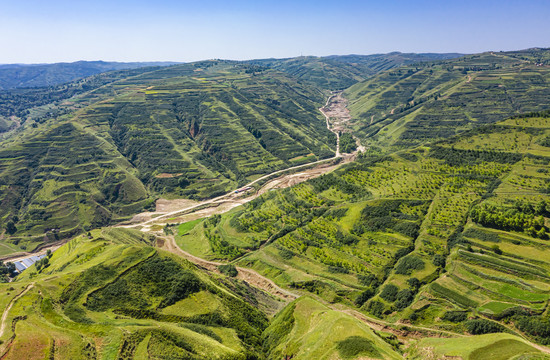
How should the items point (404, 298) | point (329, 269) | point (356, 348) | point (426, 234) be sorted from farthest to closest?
1. point (426, 234)
2. point (329, 269)
3. point (404, 298)
4. point (356, 348)

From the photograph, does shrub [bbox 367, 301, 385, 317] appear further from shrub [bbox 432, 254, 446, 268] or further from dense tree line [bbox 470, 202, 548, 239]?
dense tree line [bbox 470, 202, 548, 239]

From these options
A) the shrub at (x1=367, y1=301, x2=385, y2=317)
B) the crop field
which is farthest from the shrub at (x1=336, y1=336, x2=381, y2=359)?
the shrub at (x1=367, y1=301, x2=385, y2=317)

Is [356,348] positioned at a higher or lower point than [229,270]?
higher

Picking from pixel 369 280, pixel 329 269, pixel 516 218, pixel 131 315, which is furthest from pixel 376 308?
pixel 131 315

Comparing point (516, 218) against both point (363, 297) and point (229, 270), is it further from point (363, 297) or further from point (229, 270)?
point (229, 270)

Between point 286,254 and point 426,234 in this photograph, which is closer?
point 426,234

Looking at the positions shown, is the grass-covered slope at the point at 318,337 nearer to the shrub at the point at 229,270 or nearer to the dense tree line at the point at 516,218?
the shrub at the point at 229,270

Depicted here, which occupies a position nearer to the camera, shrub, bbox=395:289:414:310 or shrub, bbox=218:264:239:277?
shrub, bbox=395:289:414:310
